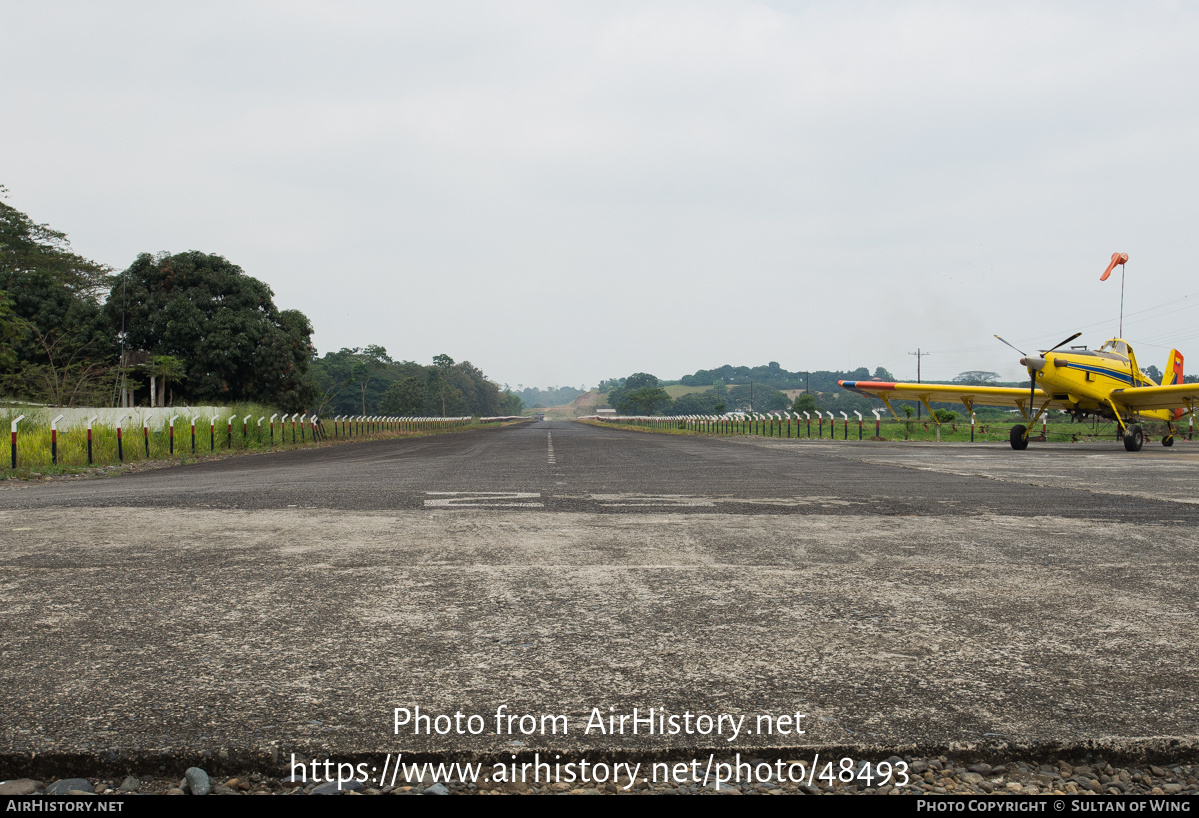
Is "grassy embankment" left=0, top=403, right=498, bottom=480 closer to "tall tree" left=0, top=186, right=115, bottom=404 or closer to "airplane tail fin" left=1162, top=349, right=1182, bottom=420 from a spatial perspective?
"tall tree" left=0, top=186, right=115, bottom=404

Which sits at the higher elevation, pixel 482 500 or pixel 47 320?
pixel 47 320

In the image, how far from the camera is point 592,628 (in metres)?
3.41

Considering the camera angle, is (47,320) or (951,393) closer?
(951,393)

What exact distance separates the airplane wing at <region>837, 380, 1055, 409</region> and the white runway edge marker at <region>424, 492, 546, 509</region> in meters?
19.1

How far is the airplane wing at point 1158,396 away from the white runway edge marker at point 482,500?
1876 cm

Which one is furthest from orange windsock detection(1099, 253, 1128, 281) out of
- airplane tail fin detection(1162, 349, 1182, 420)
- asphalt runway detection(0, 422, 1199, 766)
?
asphalt runway detection(0, 422, 1199, 766)

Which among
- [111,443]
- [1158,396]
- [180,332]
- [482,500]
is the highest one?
[180,332]

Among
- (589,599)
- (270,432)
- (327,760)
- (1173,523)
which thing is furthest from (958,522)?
(270,432)

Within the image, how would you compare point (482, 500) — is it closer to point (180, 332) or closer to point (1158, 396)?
point (1158, 396)

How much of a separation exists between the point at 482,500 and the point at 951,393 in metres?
21.3

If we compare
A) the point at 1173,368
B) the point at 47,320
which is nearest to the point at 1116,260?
the point at 1173,368

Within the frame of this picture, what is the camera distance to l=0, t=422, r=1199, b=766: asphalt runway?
2.36 meters

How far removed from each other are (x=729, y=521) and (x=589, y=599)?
3180mm

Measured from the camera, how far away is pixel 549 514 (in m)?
7.40
